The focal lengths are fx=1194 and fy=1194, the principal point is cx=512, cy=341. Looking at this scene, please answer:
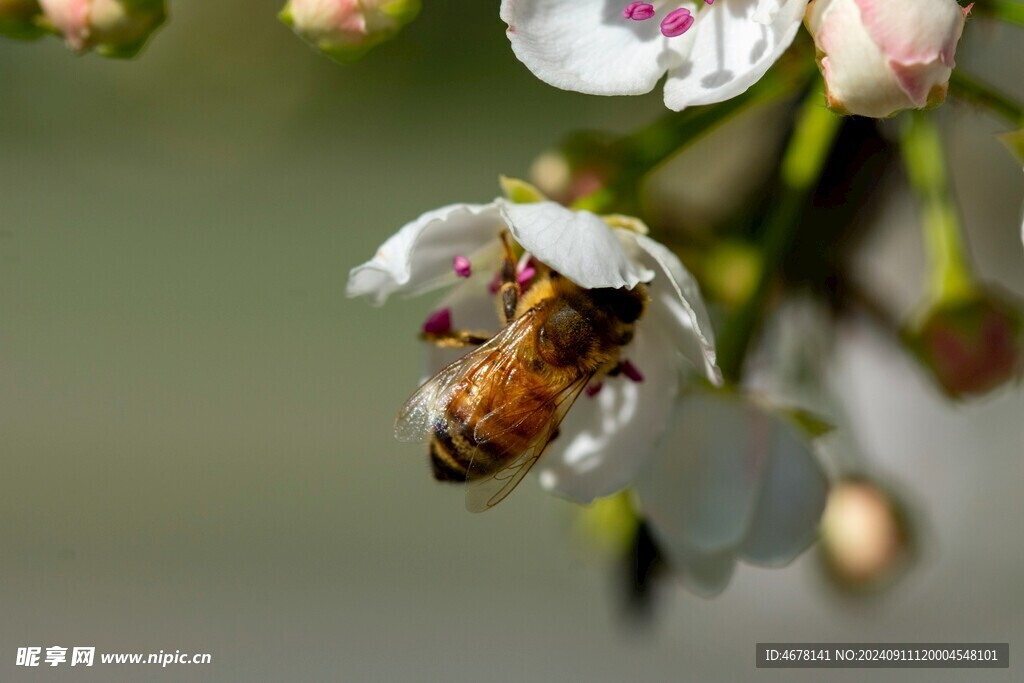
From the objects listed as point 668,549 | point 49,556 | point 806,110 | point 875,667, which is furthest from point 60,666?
point 806,110

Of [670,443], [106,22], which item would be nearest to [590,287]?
[670,443]

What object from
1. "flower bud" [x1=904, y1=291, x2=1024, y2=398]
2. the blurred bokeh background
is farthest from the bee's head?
the blurred bokeh background


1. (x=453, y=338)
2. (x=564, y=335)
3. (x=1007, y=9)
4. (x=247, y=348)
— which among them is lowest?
(x=1007, y=9)

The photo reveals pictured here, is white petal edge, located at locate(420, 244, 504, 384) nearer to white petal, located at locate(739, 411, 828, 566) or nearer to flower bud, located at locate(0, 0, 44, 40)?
white petal, located at locate(739, 411, 828, 566)

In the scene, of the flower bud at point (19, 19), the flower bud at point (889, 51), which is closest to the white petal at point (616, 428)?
the flower bud at point (889, 51)

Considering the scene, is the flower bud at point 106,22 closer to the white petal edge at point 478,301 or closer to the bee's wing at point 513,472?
the white petal edge at point 478,301

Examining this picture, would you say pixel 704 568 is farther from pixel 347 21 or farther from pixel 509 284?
pixel 347 21

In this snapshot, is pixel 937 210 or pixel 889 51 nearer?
pixel 889 51

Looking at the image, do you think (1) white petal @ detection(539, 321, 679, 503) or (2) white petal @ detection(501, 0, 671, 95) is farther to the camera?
(1) white petal @ detection(539, 321, 679, 503)
